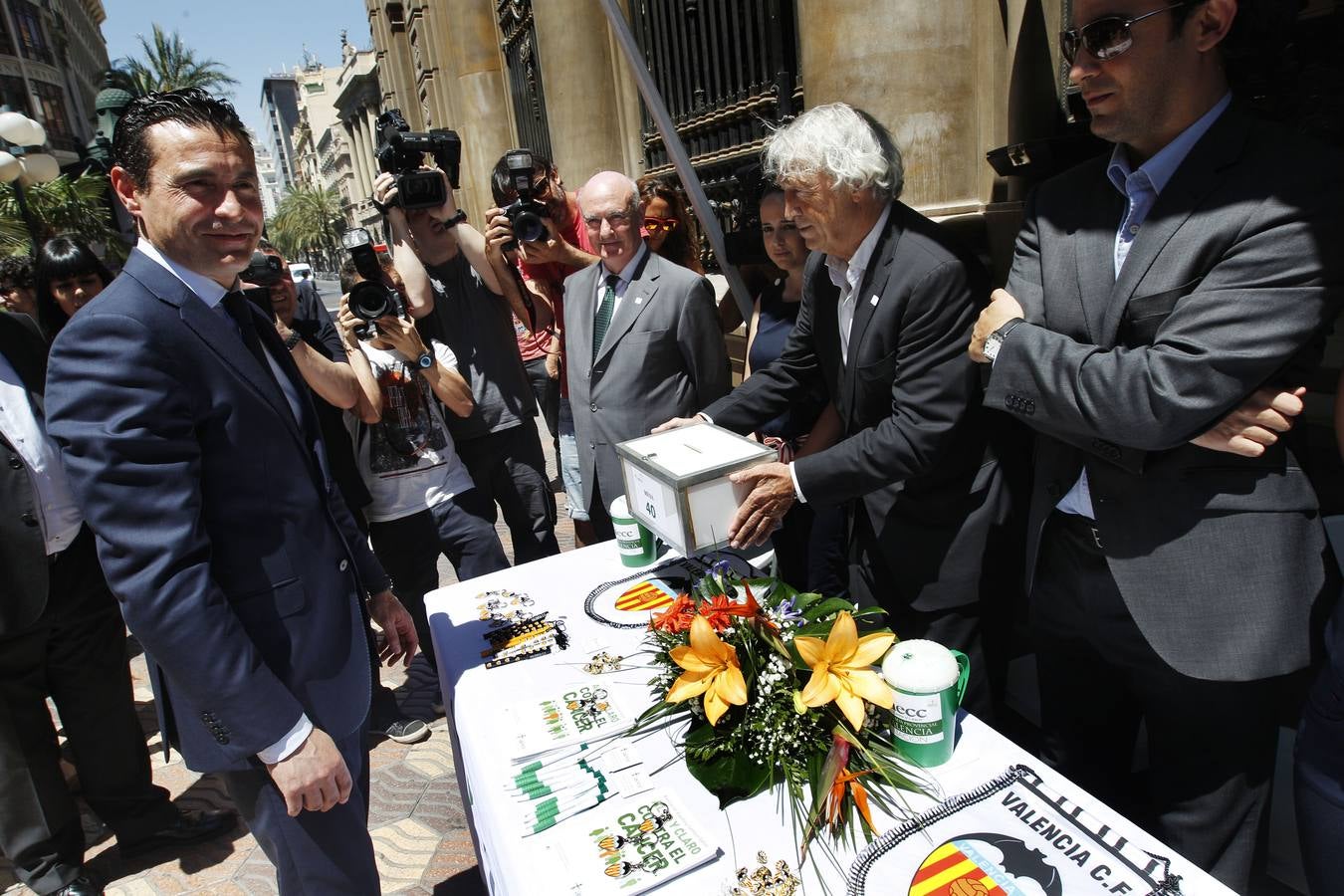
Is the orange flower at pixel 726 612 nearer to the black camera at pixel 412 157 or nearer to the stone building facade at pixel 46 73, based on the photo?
the black camera at pixel 412 157

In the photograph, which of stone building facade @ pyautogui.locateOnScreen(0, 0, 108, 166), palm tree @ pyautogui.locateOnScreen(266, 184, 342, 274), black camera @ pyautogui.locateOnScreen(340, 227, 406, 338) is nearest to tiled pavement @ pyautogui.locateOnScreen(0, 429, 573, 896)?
black camera @ pyautogui.locateOnScreen(340, 227, 406, 338)

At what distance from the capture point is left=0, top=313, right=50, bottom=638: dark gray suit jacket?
2346 mm

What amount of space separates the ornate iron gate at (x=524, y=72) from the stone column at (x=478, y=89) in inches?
9.7

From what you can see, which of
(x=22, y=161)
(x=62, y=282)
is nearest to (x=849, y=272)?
(x=62, y=282)

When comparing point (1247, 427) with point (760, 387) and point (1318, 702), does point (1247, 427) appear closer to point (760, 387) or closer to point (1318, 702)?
point (1318, 702)

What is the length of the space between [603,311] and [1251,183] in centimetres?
230

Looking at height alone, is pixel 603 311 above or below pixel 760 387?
above

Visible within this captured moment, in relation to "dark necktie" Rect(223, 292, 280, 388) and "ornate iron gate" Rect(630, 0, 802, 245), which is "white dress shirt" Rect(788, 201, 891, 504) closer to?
"dark necktie" Rect(223, 292, 280, 388)

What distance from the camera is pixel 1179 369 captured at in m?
1.37

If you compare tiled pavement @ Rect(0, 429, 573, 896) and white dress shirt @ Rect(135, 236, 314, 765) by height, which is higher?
white dress shirt @ Rect(135, 236, 314, 765)

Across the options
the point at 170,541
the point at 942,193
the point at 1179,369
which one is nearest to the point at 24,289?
the point at 170,541

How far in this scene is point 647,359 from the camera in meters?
3.12

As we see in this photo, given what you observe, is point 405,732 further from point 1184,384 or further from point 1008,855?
point 1184,384

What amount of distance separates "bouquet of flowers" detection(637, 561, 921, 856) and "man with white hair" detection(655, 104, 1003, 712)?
51 centimetres
